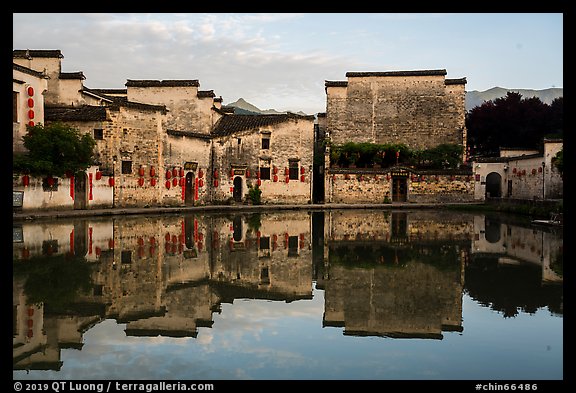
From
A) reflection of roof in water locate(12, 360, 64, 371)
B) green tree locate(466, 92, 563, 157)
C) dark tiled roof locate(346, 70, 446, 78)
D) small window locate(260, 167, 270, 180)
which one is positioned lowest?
reflection of roof in water locate(12, 360, 64, 371)

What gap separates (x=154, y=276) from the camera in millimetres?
9398

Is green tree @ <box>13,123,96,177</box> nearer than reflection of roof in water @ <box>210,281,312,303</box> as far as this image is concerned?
No

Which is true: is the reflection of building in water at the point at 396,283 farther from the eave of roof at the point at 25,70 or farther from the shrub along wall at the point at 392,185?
the shrub along wall at the point at 392,185

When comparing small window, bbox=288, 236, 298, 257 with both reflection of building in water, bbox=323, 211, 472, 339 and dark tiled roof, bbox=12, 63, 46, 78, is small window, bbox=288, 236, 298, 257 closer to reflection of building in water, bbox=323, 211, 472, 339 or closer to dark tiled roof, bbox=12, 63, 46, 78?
reflection of building in water, bbox=323, 211, 472, 339

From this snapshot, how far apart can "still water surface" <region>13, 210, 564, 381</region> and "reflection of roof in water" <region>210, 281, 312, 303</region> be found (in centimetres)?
3

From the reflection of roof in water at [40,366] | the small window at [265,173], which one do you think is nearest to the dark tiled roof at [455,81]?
the small window at [265,173]

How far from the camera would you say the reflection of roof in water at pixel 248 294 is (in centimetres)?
809

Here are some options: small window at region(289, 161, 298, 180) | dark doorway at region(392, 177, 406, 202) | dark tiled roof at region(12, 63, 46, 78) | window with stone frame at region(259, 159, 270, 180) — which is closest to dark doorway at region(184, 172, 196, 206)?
window with stone frame at region(259, 159, 270, 180)

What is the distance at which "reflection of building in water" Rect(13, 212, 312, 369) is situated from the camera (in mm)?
6238

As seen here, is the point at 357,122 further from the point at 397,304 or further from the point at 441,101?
the point at 397,304

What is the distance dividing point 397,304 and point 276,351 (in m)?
2.71

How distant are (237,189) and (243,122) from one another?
16.0 feet

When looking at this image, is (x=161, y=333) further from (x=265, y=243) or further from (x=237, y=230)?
(x=237, y=230)
